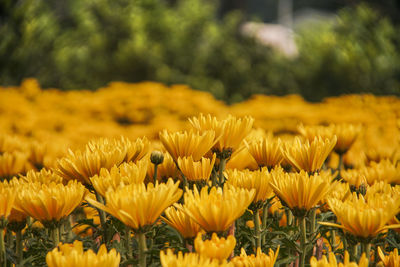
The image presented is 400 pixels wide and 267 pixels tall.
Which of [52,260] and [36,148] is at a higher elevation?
[36,148]

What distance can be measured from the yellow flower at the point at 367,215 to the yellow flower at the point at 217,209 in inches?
7.8

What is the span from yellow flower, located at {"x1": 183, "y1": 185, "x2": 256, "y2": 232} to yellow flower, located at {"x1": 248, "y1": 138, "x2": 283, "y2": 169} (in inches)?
13.3

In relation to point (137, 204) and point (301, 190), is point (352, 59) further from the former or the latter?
point (137, 204)

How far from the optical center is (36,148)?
1753 millimetres


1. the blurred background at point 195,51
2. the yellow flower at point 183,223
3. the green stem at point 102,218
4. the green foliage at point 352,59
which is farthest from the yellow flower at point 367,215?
the blurred background at point 195,51

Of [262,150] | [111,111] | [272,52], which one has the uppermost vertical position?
[272,52]

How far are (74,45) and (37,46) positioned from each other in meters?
1.78

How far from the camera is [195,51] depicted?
396 inches

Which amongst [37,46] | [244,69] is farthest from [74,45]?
[244,69]

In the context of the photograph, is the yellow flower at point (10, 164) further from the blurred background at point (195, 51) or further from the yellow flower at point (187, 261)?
the blurred background at point (195, 51)

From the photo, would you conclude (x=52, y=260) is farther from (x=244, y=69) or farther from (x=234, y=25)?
(x=234, y=25)

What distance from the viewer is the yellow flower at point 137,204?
2.92 feet

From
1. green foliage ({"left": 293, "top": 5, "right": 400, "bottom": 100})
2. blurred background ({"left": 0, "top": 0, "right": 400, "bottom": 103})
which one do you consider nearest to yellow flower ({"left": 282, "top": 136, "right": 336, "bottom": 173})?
green foliage ({"left": 293, "top": 5, "right": 400, "bottom": 100})

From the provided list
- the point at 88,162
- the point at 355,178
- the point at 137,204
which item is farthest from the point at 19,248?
the point at 355,178
